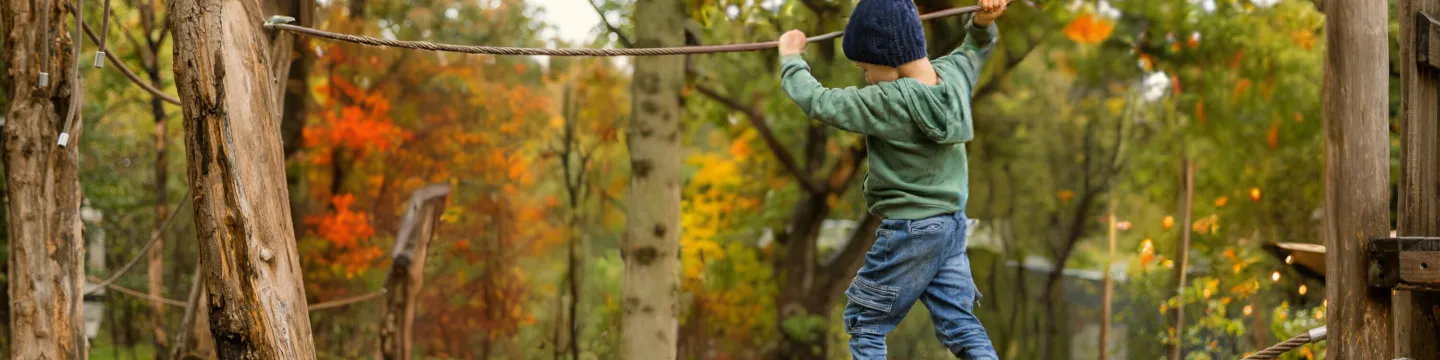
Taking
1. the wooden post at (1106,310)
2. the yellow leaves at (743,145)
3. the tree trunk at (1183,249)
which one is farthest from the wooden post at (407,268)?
the wooden post at (1106,310)

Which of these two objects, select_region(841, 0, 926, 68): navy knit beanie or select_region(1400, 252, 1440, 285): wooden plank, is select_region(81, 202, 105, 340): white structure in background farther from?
select_region(1400, 252, 1440, 285): wooden plank

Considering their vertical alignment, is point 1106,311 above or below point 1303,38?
below

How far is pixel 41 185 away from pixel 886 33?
3.08 m

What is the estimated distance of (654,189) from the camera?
17.8 feet

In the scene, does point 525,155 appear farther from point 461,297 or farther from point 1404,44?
point 1404,44

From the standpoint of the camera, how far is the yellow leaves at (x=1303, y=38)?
926 centimetres

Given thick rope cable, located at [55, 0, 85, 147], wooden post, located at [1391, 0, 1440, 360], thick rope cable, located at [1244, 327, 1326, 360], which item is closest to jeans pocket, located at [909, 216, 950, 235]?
thick rope cable, located at [1244, 327, 1326, 360]

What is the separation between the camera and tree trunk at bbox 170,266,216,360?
4863 mm

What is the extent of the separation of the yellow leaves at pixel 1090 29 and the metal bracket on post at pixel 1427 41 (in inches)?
306

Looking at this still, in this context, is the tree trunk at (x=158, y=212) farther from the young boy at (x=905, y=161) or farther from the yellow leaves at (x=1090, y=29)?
the yellow leaves at (x=1090, y=29)

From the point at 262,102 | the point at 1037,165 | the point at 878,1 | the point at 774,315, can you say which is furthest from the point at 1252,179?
the point at 262,102

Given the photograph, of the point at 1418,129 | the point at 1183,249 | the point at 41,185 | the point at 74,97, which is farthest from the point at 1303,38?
the point at 41,185

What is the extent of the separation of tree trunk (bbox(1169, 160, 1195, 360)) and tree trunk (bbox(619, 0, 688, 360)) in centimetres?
540

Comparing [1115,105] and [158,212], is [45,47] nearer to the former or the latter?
[158,212]
